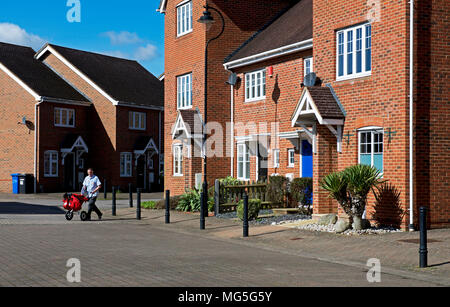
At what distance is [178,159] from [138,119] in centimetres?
1634

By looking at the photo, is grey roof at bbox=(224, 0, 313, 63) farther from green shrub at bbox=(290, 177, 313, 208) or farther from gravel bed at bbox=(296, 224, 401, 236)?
gravel bed at bbox=(296, 224, 401, 236)

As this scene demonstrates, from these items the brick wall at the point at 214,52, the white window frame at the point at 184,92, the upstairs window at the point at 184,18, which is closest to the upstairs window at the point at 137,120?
the brick wall at the point at 214,52

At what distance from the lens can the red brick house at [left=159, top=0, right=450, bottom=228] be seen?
48.8 ft

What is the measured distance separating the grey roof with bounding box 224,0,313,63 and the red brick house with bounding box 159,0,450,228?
0.08 m

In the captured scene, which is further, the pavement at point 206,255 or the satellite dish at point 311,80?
the satellite dish at point 311,80

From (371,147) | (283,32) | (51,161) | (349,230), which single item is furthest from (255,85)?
(51,161)

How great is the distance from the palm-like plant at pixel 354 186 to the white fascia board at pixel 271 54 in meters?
6.74

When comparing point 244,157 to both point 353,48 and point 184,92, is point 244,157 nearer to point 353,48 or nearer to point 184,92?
point 184,92

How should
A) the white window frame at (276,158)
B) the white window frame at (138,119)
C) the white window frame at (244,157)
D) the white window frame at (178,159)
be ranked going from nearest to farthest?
the white window frame at (276,158)
the white window frame at (244,157)
the white window frame at (178,159)
the white window frame at (138,119)

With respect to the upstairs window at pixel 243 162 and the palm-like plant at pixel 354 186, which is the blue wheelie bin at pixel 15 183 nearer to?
the upstairs window at pixel 243 162

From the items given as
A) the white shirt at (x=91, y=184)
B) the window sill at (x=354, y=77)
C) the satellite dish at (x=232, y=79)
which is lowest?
the white shirt at (x=91, y=184)

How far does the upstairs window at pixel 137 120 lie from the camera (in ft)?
137

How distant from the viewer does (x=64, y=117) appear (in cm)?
3991

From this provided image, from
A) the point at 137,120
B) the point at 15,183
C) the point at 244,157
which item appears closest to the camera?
the point at 244,157
